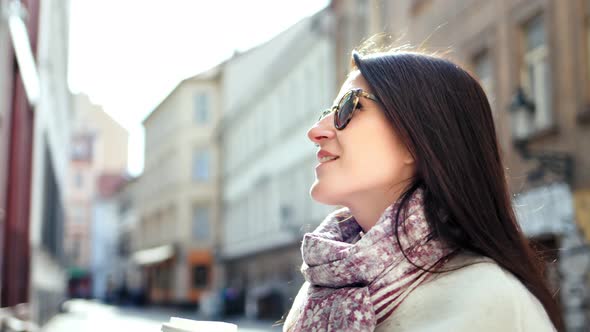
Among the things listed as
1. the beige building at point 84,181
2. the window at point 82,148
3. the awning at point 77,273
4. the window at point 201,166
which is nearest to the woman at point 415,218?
the window at point 201,166

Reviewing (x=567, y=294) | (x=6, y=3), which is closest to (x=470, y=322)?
(x=6, y=3)

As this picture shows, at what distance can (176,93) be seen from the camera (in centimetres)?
5978

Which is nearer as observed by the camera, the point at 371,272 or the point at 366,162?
the point at 371,272

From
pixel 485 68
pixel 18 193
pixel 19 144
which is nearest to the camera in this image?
pixel 19 144

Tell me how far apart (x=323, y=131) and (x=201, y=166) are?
54482 millimetres

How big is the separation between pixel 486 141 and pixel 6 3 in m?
5.35

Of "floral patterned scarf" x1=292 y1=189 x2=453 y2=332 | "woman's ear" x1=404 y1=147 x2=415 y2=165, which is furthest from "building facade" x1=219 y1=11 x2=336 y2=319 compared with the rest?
"floral patterned scarf" x1=292 y1=189 x2=453 y2=332

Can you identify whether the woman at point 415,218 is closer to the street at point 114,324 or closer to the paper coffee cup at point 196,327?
the paper coffee cup at point 196,327

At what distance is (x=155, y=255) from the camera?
61531 mm

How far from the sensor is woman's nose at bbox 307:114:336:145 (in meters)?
2.18

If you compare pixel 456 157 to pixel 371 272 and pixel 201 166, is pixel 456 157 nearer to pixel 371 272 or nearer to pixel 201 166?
pixel 371 272

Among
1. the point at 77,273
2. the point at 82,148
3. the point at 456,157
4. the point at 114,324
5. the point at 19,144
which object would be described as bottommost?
the point at 114,324

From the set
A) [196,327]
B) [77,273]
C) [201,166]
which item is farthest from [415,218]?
[77,273]

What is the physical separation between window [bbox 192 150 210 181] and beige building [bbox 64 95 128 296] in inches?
1331
